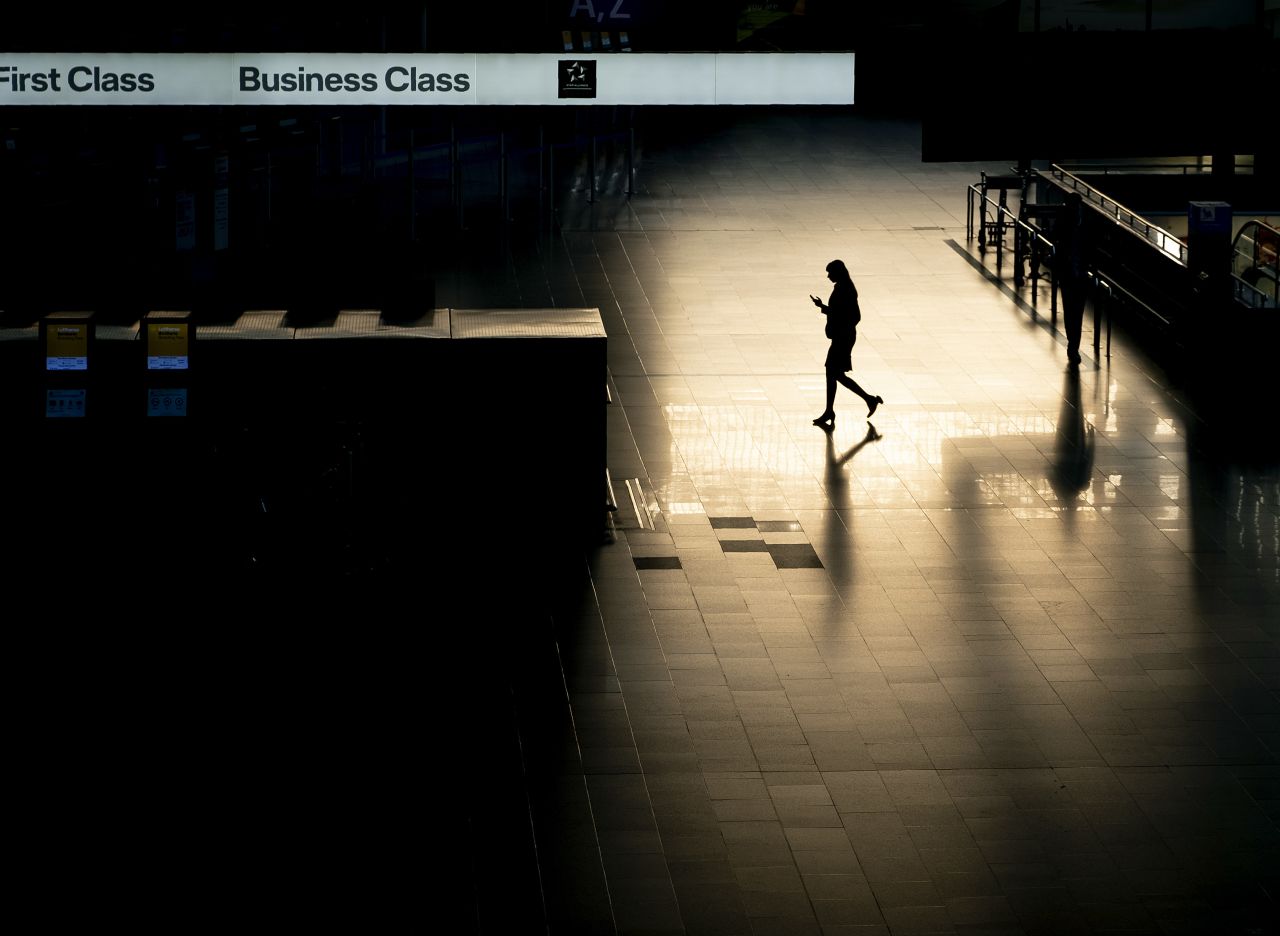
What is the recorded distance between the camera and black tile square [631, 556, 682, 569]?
41.8ft

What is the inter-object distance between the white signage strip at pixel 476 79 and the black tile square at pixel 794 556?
10.0 feet

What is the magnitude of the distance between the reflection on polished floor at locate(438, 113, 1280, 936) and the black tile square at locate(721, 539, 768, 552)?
0.03 meters

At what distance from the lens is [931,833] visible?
29.1ft

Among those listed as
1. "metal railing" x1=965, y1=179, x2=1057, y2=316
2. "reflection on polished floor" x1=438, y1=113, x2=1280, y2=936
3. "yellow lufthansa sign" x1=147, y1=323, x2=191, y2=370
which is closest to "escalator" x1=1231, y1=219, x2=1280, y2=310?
"reflection on polished floor" x1=438, y1=113, x2=1280, y2=936

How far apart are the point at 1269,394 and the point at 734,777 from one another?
9684mm

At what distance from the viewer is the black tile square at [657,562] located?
41.8ft

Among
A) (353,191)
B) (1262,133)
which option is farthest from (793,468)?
(353,191)

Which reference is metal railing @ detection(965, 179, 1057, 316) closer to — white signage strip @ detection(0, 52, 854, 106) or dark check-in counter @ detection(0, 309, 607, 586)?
white signage strip @ detection(0, 52, 854, 106)

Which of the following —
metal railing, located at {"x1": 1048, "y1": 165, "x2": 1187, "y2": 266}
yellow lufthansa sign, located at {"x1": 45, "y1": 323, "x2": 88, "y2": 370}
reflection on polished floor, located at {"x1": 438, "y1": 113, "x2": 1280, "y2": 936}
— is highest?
metal railing, located at {"x1": 1048, "y1": 165, "x2": 1187, "y2": 266}

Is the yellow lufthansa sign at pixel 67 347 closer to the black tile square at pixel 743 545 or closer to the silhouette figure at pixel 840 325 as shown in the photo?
the black tile square at pixel 743 545

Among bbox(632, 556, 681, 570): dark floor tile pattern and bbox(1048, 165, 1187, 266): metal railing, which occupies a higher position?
bbox(1048, 165, 1187, 266): metal railing

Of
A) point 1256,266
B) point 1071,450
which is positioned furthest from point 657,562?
point 1256,266

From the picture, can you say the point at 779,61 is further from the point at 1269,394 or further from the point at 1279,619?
the point at 1269,394

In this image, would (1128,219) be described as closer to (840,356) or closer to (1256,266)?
(1256,266)
